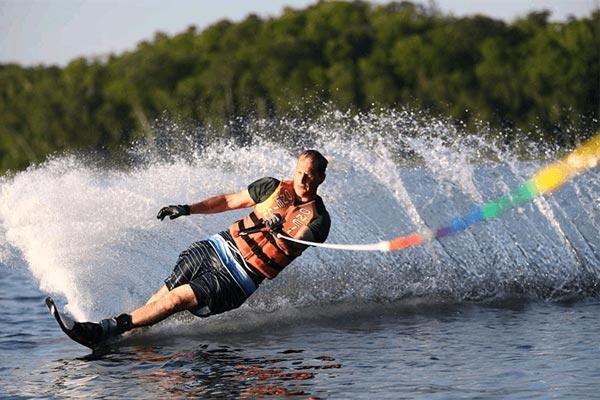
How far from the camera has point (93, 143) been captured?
74688 mm

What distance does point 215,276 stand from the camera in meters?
10.7

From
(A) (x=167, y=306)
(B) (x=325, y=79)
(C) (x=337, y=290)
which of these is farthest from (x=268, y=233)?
(B) (x=325, y=79)

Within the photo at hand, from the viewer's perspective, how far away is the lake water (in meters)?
9.60

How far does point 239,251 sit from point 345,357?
1.22 meters

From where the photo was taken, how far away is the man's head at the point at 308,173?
10.5 meters

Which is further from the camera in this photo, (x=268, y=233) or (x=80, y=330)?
(x=268, y=233)

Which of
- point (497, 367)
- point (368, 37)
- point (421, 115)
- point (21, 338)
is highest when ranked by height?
point (368, 37)

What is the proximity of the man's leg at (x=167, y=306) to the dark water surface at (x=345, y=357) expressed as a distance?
0.28m

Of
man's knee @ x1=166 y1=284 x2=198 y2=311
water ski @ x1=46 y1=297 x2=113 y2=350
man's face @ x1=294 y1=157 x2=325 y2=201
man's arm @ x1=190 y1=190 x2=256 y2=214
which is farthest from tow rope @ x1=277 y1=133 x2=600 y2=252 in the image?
water ski @ x1=46 y1=297 x2=113 y2=350

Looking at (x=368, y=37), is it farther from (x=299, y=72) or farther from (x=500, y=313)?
(x=500, y=313)

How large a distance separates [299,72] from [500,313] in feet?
216

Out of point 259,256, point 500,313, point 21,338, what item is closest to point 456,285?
point 500,313

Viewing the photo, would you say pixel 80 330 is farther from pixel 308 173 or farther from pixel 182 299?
pixel 308 173

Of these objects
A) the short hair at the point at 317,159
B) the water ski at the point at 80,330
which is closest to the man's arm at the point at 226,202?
the short hair at the point at 317,159
